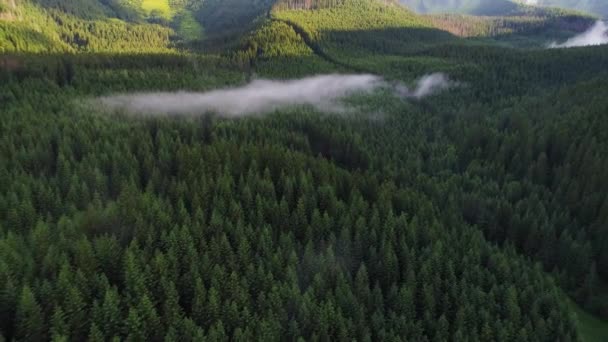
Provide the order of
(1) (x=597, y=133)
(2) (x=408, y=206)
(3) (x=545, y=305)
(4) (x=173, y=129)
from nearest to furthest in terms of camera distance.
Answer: (3) (x=545, y=305) → (2) (x=408, y=206) → (1) (x=597, y=133) → (4) (x=173, y=129)

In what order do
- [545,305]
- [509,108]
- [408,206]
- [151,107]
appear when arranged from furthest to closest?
[509,108], [151,107], [408,206], [545,305]

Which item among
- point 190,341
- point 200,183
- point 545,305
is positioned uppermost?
point 200,183

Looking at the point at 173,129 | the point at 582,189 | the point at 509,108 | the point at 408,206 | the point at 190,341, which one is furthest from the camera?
the point at 509,108

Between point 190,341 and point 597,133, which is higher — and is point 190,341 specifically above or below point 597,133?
below

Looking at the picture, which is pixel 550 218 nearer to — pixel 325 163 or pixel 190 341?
pixel 325 163

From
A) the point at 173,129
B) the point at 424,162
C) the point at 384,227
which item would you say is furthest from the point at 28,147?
the point at 424,162

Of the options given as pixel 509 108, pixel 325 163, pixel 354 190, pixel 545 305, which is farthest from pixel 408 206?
pixel 509 108

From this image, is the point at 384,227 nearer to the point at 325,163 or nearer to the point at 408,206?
the point at 408,206

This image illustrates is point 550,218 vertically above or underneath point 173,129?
underneath

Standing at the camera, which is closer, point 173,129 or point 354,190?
point 354,190
